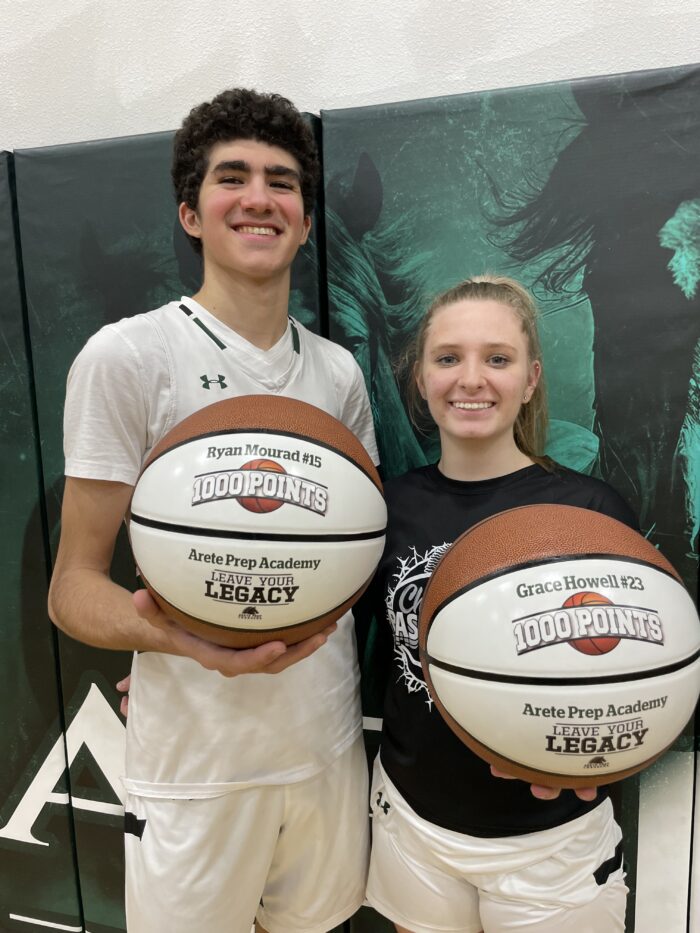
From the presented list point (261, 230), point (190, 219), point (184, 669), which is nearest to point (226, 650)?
point (184, 669)

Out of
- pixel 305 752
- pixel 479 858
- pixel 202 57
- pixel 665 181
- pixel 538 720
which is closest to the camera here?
pixel 538 720

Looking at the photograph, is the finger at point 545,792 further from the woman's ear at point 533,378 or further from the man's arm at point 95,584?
the woman's ear at point 533,378

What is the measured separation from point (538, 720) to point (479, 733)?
10cm

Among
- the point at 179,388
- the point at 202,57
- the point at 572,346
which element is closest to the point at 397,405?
the point at 572,346

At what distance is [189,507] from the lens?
0.92m

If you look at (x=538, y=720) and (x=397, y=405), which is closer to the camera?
(x=538, y=720)

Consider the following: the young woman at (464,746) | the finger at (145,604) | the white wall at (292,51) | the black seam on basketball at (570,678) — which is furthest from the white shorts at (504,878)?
the white wall at (292,51)

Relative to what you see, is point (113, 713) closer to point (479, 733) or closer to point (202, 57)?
point (479, 733)

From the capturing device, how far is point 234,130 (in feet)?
4.08

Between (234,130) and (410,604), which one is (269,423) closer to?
(410,604)

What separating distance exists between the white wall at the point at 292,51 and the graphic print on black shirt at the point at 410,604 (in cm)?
113

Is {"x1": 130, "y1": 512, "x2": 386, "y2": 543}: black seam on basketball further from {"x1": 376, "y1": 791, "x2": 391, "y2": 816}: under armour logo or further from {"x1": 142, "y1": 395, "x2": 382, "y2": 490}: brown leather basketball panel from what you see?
{"x1": 376, "y1": 791, "x2": 391, "y2": 816}: under armour logo

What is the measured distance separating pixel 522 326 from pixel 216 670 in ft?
2.88

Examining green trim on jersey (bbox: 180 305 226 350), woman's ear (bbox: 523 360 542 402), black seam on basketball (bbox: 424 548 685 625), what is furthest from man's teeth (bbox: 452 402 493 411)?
green trim on jersey (bbox: 180 305 226 350)
